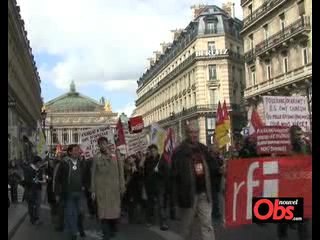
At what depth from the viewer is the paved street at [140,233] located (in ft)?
37.8

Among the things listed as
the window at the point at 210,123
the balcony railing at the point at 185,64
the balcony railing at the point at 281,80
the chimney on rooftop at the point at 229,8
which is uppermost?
the chimney on rooftop at the point at 229,8

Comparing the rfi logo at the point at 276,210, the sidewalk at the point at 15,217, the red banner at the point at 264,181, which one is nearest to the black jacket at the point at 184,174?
the red banner at the point at 264,181

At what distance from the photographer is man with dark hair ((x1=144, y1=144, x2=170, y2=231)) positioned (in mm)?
14375

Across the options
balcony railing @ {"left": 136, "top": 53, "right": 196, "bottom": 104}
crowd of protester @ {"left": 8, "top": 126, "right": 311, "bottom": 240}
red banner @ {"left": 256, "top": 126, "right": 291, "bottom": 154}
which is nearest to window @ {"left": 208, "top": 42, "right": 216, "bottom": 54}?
balcony railing @ {"left": 136, "top": 53, "right": 196, "bottom": 104}

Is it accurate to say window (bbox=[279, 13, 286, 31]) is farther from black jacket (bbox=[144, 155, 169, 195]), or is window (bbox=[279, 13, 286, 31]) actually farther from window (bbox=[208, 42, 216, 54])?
window (bbox=[208, 42, 216, 54])

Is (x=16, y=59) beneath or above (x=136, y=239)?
above

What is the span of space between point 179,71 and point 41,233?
83.3m

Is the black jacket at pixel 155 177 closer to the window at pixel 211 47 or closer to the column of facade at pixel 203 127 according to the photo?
the column of facade at pixel 203 127

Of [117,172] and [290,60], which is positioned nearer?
[117,172]

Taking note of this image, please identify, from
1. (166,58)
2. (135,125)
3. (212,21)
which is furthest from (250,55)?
(166,58)

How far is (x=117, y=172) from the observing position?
11273 mm

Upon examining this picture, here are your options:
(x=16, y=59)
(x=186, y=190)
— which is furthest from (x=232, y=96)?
(x=186, y=190)

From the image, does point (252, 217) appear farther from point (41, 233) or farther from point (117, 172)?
point (41, 233)
